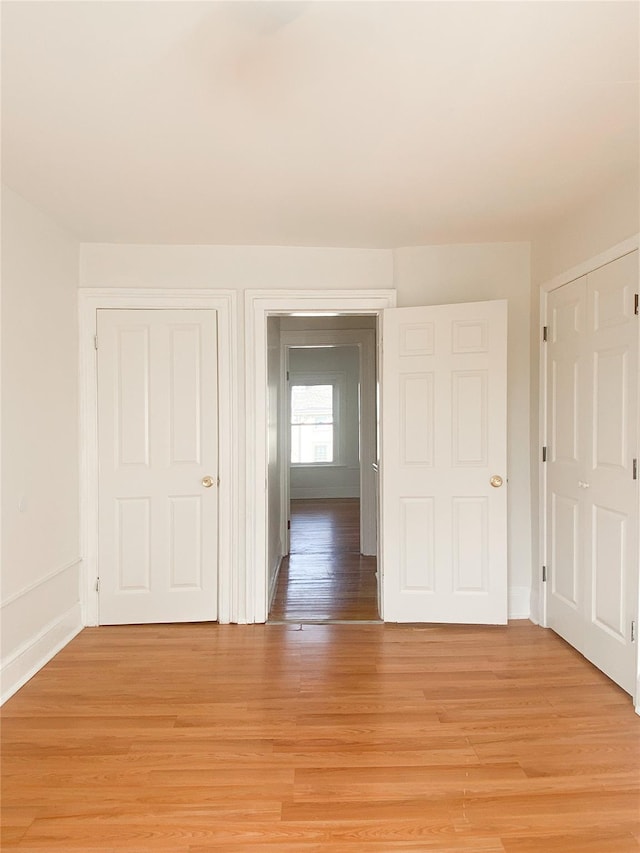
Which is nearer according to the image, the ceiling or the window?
the ceiling

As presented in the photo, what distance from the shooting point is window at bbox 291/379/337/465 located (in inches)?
360

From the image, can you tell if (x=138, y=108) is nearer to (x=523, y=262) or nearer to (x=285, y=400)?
(x=523, y=262)

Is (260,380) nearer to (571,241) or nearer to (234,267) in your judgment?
(234,267)

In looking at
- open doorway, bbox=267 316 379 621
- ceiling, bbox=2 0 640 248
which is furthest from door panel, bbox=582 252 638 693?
open doorway, bbox=267 316 379 621

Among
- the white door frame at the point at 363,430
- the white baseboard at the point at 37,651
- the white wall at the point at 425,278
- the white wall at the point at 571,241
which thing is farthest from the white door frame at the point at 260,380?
the white door frame at the point at 363,430

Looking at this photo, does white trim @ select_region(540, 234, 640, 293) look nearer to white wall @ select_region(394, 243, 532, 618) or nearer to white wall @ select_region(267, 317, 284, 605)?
white wall @ select_region(394, 243, 532, 618)

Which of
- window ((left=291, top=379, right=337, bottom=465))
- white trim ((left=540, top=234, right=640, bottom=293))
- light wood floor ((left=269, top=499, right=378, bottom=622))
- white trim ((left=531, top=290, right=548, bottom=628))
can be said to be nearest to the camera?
white trim ((left=540, top=234, right=640, bottom=293))

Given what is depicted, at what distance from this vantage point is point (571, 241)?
3.20 metres

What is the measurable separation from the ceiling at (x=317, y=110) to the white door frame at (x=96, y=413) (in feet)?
1.77

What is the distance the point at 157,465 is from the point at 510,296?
261cm

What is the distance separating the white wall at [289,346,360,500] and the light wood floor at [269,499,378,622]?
4.78ft

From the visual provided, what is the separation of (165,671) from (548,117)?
3133 millimetres

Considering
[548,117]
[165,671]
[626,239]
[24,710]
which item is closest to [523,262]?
[626,239]

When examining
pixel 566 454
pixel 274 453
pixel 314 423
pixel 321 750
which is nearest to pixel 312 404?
pixel 314 423
